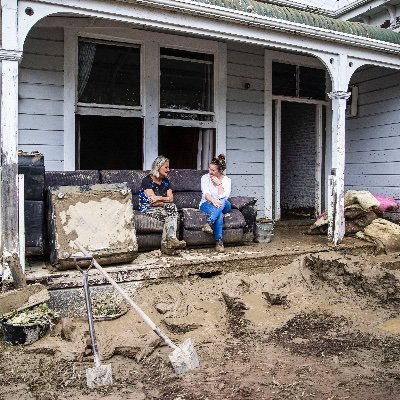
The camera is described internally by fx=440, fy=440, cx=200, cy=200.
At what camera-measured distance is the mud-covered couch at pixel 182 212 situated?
533cm

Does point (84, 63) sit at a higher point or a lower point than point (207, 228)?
higher

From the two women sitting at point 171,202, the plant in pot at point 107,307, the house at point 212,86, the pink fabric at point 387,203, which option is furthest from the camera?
the pink fabric at point 387,203

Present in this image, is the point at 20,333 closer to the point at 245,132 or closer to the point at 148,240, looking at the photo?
the point at 148,240

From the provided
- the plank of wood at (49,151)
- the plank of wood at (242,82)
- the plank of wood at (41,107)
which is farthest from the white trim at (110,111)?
the plank of wood at (242,82)

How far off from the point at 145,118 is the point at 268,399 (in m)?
4.81

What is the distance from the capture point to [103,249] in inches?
179

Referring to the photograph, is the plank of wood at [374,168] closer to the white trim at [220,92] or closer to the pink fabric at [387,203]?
the pink fabric at [387,203]

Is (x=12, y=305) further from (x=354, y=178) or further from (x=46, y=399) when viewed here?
(x=354, y=178)

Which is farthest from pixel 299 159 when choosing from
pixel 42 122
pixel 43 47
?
pixel 43 47

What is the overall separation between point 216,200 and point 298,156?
14.5 feet

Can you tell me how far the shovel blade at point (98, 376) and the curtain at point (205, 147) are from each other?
15.4 feet

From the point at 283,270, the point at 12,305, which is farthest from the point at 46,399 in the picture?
the point at 283,270

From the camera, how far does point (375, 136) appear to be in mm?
8102

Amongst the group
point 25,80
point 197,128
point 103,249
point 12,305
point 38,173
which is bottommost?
A: point 12,305
